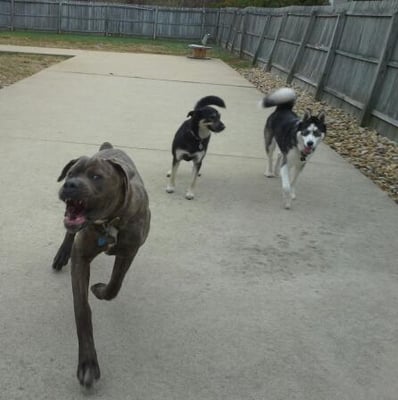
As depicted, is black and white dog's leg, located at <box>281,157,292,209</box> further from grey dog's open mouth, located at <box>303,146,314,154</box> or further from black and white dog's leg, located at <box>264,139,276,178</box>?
black and white dog's leg, located at <box>264,139,276,178</box>

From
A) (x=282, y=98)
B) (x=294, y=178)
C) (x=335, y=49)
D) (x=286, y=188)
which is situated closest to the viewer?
(x=286, y=188)

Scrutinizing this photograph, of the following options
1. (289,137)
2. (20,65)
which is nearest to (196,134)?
(289,137)

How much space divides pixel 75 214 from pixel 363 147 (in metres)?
6.55

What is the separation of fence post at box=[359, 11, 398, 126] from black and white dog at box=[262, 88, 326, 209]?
3.55 metres

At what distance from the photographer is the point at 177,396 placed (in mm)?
2473

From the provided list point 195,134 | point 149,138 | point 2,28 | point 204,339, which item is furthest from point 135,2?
point 204,339

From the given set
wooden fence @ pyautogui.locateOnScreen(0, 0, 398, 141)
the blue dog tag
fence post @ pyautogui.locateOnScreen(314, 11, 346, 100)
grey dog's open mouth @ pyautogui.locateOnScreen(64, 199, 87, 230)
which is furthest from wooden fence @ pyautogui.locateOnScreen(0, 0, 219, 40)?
grey dog's open mouth @ pyautogui.locateOnScreen(64, 199, 87, 230)

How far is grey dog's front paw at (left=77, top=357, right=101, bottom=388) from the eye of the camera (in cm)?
240

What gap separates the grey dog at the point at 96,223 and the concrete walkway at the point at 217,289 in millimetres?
202

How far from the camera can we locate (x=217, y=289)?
11.5 feet

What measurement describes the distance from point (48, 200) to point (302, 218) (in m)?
2.40

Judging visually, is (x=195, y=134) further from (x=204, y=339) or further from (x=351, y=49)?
(x=351, y=49)

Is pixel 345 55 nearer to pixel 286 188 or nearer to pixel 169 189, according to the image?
pixel 286 188

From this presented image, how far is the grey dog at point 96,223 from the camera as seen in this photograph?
7.31ft
